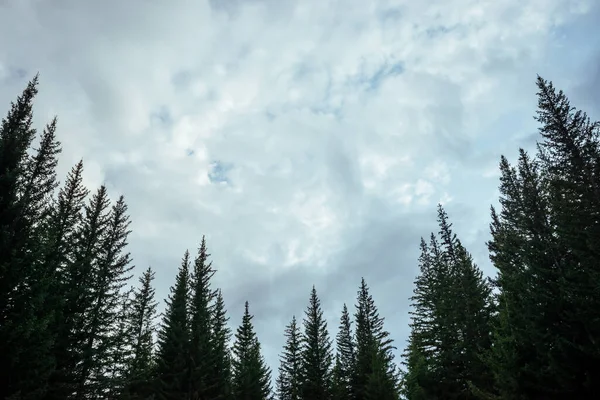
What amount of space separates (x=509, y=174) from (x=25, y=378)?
3542cm

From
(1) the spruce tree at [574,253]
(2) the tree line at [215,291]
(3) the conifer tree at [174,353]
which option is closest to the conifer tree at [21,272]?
(2) the tree line at [215,291]

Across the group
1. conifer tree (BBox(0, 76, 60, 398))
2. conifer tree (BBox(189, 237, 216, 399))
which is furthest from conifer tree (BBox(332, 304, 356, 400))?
conifer tree (BBox(0, 76, 60, 398))

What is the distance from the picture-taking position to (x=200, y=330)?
3675 cm

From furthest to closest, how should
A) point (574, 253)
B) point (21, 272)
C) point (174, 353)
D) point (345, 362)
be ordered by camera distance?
point (345, 362) → point (174, 353) → point (574, 253) → point (21, 272)

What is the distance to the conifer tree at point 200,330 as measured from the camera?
34.8 metres

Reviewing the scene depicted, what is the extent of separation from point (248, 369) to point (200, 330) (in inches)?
515

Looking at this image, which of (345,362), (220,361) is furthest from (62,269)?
(345,362)

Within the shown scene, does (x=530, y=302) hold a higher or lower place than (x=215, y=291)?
lower

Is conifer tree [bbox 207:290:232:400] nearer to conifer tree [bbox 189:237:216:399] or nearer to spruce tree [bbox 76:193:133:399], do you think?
conifer tree [bbox 189:237:216:399]

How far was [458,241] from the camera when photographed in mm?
50469

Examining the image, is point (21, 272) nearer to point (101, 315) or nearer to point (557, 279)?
point (101, 315)

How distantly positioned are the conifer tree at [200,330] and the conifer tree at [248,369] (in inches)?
253

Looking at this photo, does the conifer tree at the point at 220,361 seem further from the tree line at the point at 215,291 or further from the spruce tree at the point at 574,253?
the spruce tree at the point at 574,253

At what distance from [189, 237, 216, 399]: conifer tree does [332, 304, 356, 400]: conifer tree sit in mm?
17631
